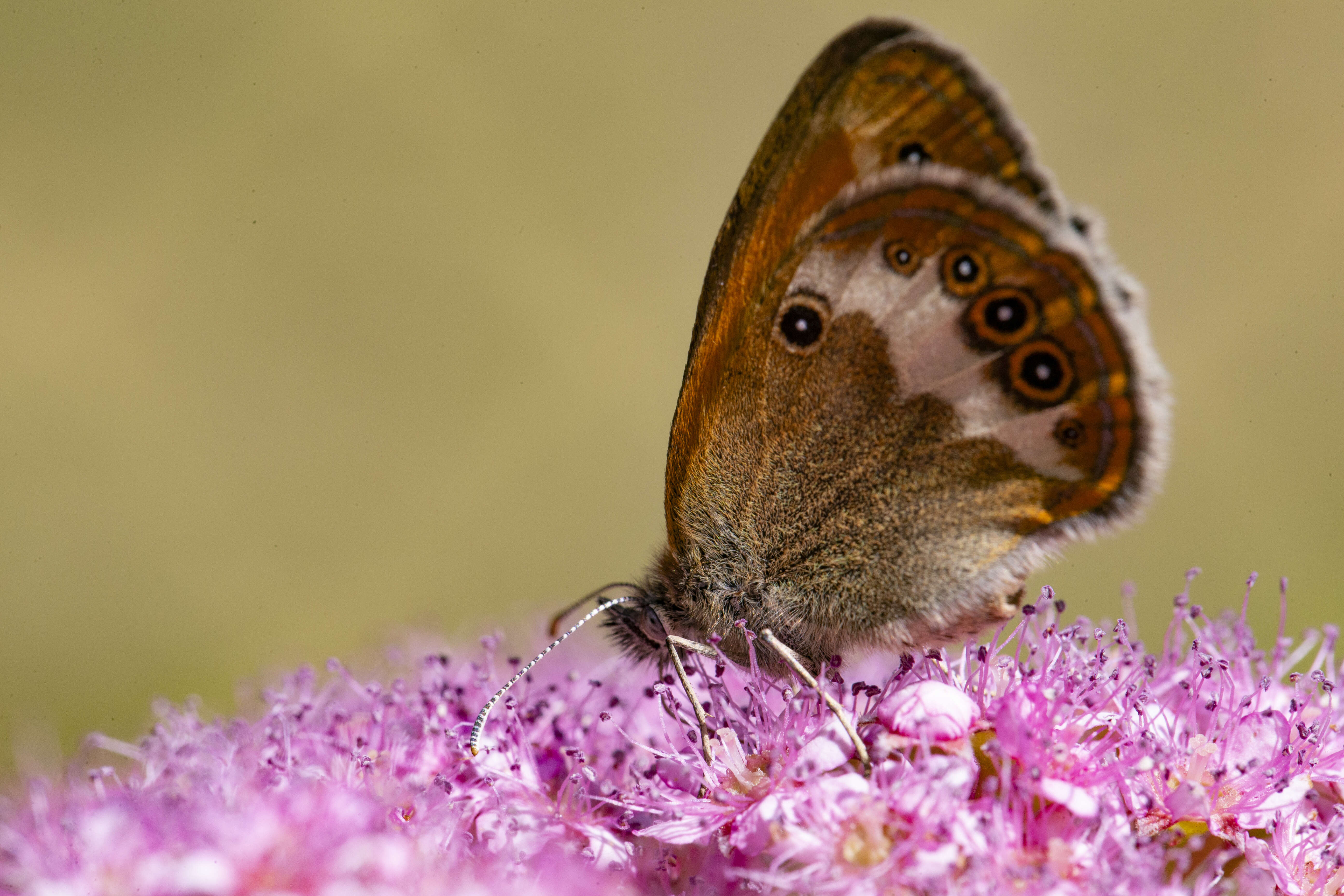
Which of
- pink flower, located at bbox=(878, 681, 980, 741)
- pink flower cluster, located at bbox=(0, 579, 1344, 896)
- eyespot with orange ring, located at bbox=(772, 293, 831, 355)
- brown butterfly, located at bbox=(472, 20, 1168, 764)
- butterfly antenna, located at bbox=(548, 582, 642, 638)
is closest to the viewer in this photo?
pink flower cluster, located at bbox=(0, 579, 1344, 896)

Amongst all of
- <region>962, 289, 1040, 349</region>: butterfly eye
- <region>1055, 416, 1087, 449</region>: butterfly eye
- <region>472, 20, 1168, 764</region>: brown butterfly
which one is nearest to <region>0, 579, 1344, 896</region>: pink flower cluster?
<region>472, 20, 1168, 764</region>: brown butterfly

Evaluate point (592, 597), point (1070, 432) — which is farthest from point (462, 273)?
point (1070, 432)

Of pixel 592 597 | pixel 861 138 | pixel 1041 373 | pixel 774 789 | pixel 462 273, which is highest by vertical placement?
pixel 462 273

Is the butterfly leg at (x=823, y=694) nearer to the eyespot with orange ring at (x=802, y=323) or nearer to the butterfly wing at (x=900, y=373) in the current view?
the butterfly wing at (x=900, y=373)

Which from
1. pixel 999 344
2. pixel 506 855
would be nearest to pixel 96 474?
pixel 506 855

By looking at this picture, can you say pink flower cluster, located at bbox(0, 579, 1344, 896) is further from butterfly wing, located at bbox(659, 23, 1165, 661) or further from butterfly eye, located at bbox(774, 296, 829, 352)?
butterfly eye, located at bbox(774, 296, 829, 352)

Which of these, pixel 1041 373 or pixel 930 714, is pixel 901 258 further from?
pixel 930 714
